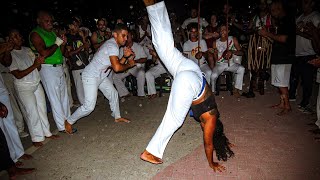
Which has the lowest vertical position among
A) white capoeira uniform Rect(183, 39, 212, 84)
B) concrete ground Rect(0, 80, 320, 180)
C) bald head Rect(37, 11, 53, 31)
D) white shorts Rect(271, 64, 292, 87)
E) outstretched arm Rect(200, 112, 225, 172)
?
concrete ground Rect(0, 80, 320, 180)

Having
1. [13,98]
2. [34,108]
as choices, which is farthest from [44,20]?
[13,98]

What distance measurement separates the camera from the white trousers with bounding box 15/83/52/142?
4395 millimetres

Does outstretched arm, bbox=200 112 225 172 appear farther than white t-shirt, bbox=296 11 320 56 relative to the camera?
No

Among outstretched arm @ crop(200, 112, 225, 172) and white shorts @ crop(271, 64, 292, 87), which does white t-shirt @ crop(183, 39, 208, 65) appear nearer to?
white shorts @ crop(271, 64, 292, 87)

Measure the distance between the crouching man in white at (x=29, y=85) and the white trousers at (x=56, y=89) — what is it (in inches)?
8.2

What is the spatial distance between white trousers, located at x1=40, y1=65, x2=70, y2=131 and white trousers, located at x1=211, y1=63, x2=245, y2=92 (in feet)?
12.9

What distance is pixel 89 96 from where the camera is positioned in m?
4.90

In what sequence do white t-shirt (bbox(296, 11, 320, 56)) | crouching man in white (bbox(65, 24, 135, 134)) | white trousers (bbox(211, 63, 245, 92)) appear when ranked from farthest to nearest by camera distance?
white trousers (bbox(211, 63, 245, 92)) < white t-shirt (bbox(296, 11, 320, 56)) < crouching man in white (bbox(65, 24, 135, 134))

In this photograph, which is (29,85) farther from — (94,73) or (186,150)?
(186,150)

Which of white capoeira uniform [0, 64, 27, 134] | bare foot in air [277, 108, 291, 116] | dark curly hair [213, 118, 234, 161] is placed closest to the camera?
dark curly hair [213, 118, 234, 161]

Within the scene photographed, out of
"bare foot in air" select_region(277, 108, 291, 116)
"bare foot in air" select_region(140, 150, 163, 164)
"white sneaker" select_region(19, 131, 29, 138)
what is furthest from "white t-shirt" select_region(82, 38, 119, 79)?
"bare foot in air" select_region(277, 108, 291, 116)

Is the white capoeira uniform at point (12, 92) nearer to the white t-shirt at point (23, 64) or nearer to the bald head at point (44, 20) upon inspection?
the white t-shirt at point (23, 64)

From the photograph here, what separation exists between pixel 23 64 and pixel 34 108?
2.69 ft

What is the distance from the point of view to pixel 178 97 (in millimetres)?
3195
